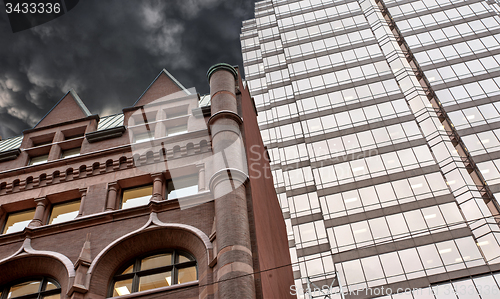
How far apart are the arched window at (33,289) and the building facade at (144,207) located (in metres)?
0.04

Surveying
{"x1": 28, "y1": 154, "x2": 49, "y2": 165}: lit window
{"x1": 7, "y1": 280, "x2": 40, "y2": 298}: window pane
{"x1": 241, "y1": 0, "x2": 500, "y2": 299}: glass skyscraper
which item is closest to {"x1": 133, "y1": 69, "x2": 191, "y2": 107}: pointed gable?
{"x1": 28, "y1": 154, "x2": 49, "y2": 165}: lit window

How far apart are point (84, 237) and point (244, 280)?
7722mm

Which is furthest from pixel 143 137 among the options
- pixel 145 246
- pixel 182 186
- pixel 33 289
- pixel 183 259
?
pixel 33 289

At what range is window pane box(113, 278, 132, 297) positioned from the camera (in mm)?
15201

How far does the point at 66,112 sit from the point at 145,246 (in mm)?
12180

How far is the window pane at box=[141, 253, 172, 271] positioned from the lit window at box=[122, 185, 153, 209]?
113 inches

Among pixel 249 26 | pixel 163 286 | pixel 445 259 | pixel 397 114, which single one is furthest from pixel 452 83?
pixel 163 286

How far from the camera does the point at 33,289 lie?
16.1m

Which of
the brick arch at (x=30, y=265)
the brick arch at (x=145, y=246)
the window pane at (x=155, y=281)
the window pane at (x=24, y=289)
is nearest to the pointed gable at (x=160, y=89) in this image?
the brick arch at (x=145, y=246)

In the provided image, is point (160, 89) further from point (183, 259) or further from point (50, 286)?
point (50, 286)

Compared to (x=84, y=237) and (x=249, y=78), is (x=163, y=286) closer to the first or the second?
(x=84, y=237)

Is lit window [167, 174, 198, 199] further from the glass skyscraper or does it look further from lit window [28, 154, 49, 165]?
the glass skyscraper

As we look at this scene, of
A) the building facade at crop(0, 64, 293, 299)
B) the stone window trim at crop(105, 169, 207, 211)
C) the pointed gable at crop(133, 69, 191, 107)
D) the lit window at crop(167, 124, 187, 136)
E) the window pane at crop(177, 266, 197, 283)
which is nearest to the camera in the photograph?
the building facade at crop(0, 64, 293, 299)

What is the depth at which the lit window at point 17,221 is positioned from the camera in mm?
18953
